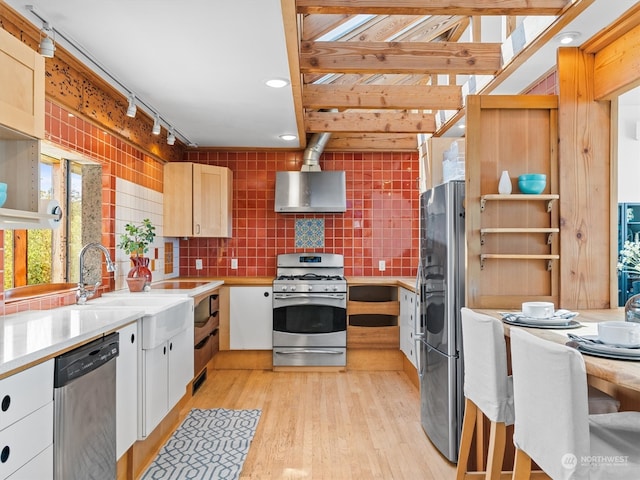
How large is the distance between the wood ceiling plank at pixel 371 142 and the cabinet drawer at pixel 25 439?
12.8 ft

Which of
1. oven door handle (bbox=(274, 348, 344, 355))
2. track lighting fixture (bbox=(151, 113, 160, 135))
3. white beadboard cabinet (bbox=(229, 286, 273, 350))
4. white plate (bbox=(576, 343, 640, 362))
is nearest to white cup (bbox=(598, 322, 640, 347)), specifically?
white plate (bbox=(576, 343, 640, 362))

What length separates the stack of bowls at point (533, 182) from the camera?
2402 millimetres

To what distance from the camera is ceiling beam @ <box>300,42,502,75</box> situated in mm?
2789

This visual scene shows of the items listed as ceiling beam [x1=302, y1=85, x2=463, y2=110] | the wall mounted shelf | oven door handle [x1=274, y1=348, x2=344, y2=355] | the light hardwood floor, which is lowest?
the light hardwood floor

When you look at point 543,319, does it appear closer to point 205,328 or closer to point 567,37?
point 567,37

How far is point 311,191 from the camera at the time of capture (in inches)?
184

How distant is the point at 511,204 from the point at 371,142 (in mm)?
2656

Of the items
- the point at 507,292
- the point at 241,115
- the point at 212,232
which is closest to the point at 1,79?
the point at 241,115

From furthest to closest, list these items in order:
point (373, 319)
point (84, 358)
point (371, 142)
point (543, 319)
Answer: point (371, 142)
point (373, 319)
point (543, 319)
point (84, 358)

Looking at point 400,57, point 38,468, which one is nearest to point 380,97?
point 400,57

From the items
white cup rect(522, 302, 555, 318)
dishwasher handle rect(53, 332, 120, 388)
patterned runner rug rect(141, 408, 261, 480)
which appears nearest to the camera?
dishwasher handle rect(53, 332, 120, 388)

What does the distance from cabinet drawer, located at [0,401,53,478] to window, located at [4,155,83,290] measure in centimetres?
125

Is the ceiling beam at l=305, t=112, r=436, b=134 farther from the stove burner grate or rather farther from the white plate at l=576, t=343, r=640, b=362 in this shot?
the white plate at l=576, t=343, r=640, b=362

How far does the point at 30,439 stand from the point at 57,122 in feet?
6.08
